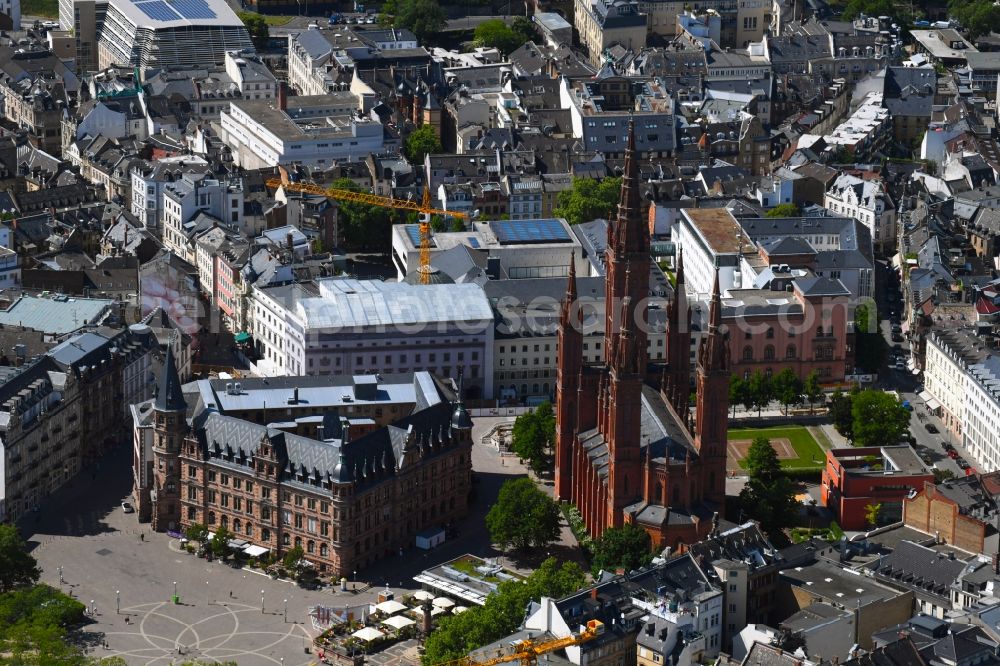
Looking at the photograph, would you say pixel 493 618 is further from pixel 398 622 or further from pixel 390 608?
pixel 390 608

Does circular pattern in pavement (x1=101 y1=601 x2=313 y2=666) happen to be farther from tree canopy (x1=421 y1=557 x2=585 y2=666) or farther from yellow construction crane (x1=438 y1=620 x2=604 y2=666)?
yellow construction crane (x1=438 y1=620 x2=604 y2=666)

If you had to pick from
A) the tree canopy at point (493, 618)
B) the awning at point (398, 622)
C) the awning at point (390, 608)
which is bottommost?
A: the awning at point (398, 622)

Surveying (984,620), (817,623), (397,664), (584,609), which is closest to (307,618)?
(397,664)

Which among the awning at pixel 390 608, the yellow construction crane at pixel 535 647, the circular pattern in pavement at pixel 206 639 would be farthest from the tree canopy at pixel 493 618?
the circular pattern in pavement at pixel 206 639

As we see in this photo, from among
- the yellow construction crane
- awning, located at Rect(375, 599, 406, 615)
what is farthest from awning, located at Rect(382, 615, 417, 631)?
the yellow construction crane

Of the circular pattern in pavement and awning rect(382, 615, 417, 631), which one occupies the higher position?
awning rect(382, 615, 417, 631)

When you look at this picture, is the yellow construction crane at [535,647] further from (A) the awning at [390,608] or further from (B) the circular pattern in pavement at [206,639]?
(B) the circular pattern in pavement at [206,639]

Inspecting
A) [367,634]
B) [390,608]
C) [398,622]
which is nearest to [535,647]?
[367,634]
